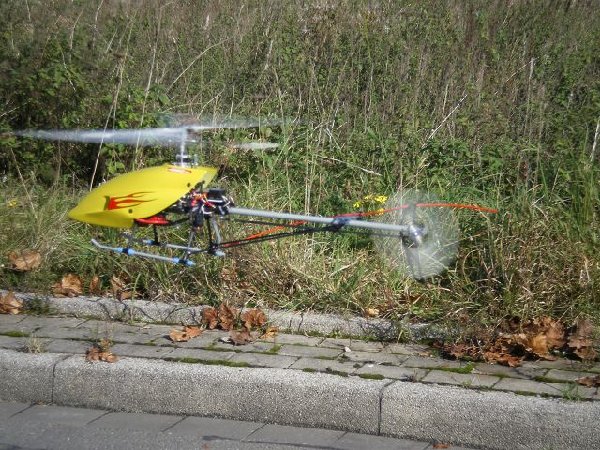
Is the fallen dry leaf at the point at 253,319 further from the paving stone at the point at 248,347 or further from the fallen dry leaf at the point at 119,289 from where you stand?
the fallen dry leaf at the point at 119,289

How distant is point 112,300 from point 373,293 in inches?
64.7

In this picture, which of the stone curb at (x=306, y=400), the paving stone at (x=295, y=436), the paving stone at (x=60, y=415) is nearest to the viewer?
the stone curb at (x=306, y=400)

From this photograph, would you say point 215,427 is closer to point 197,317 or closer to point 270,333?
point 270,333

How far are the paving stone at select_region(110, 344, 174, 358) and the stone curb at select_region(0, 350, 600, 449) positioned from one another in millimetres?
124

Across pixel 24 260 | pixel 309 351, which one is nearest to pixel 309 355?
pixel 309 351

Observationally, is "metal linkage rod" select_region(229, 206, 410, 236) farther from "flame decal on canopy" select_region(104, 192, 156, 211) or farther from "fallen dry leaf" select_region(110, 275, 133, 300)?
"fallen dry leaf" select_region(110, 275, 133, 300)

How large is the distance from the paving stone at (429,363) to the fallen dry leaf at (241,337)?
3.01 feet

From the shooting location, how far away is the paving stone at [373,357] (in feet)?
15.6

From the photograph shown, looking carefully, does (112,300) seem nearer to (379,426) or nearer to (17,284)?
(17,284)

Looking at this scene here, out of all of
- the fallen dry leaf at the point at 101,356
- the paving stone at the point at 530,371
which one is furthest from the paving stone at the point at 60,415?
the paving stone at the point at 530,371

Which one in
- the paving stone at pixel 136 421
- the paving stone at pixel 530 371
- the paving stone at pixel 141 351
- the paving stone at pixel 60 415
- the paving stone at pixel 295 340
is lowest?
the paving stone at pixel 60 415

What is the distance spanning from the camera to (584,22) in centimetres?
891

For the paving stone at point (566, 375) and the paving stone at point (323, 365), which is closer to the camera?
the paving stone at point (566, 375)

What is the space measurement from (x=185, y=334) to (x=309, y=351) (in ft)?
2.50
